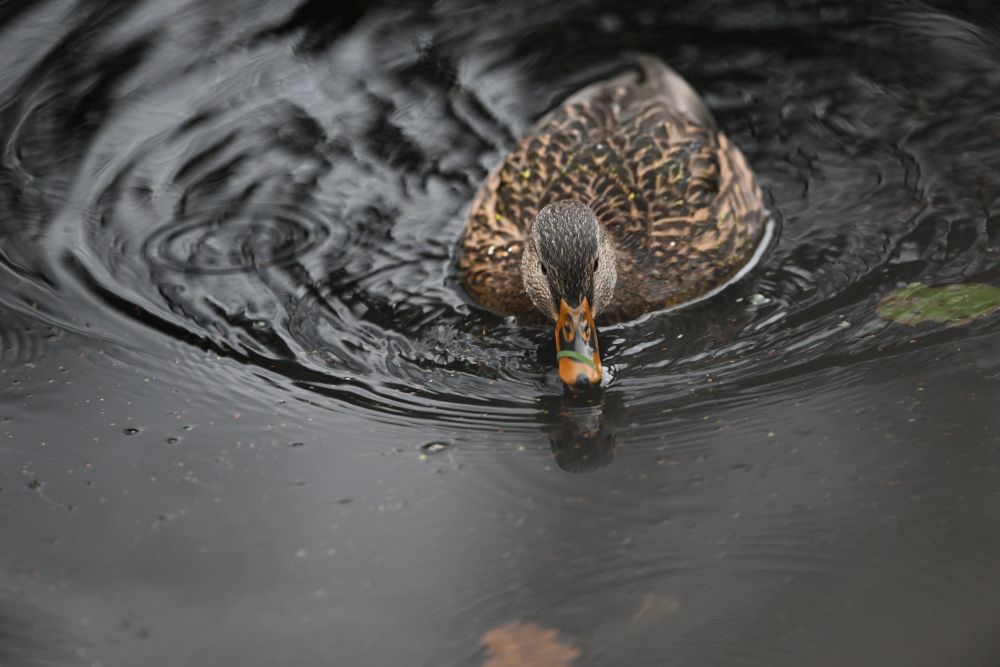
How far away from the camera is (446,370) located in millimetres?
4191

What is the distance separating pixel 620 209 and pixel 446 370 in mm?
1452

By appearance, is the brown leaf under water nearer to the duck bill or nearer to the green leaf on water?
the duck bill

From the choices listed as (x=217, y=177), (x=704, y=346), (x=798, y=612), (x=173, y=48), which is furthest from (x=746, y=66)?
(x=798, y=612)

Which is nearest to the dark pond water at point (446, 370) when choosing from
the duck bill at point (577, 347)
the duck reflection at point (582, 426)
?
the duck reflection at point (582, 426)

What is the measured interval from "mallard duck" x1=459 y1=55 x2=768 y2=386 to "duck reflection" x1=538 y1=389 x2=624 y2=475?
48cm

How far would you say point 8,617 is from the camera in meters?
3.11

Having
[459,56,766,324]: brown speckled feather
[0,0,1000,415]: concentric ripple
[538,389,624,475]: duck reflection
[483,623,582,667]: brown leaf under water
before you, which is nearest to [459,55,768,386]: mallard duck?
[459,56,766,324]: brown speckled feather

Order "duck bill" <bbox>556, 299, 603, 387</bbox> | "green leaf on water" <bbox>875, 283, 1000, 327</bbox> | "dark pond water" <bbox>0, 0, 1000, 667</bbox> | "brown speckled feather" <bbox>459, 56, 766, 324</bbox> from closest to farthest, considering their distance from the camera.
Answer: "dark pond water" <bbox>0, 0, 1000, 667</bbox>, "duck bill" <bbox>556, 299, 603, 387</bbox>, "green leaf on water" <bbox>875, 283, 1000, 327</bbox>, "brown speckled feather" <bbox>459, 56, 766, 324</bbox>

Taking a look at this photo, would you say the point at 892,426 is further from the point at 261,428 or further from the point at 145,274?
the point at 145,274

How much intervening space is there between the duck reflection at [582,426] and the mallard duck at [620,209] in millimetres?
477

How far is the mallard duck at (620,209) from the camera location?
4582 mm

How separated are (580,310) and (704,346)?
2.02 feet

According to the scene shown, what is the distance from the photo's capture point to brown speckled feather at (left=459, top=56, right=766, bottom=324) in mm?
4777

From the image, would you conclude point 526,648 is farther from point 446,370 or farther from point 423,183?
point 423,183
